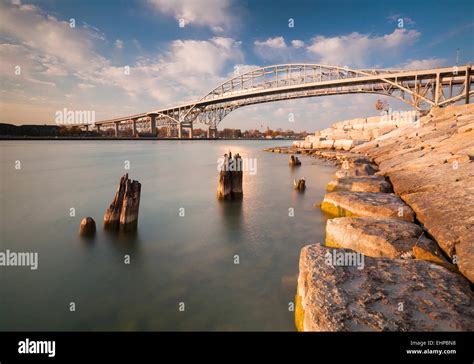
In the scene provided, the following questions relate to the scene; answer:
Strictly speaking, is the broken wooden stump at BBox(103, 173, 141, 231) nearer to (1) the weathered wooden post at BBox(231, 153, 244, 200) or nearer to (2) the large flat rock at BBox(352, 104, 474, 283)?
(1) the weathered wooden post at BBox(231, 153, 244, 200)

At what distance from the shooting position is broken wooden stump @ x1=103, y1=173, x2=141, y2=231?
6.32 m

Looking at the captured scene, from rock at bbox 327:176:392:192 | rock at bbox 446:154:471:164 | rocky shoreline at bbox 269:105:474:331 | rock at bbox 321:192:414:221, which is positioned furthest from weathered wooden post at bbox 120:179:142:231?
rock at bbox 446:154:471:164

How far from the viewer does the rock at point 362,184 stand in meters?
7.41

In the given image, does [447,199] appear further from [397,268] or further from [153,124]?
[153,124]

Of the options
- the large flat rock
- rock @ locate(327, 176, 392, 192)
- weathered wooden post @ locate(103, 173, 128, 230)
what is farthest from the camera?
rock @ locate(327, 176, 392, 192)

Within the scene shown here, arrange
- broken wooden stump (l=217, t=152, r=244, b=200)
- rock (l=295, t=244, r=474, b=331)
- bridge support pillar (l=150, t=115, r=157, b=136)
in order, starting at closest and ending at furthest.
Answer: rock (l=295, t=244, r=474, b=331), broken wooden stump (l=217, t=152, r=244, b=200), bridge support pillar (l=150, t=115, r=157, b=136)

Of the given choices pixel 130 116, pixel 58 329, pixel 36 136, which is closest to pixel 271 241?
pixel 58 329

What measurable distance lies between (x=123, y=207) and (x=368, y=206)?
5.95 meters

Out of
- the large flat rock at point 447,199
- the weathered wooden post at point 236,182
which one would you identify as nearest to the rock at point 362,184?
the large flat rock at point 447,199

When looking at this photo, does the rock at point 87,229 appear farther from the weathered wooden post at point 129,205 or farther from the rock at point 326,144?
the rock at point 326,144

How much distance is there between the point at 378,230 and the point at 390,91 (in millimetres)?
45910

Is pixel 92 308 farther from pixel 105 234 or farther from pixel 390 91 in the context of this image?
pixel 390 91

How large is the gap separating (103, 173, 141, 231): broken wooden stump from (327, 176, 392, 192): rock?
654 cm
